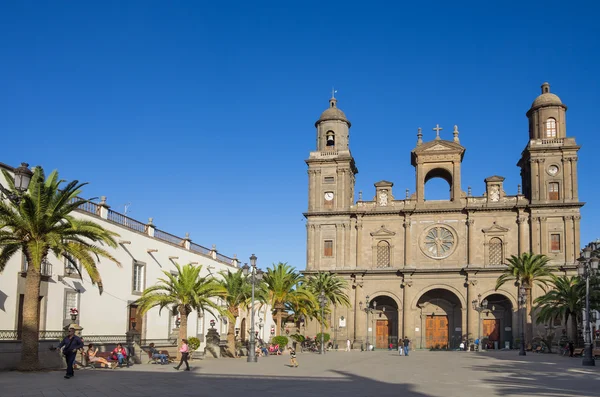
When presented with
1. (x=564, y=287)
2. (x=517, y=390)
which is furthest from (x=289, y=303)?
(x=517, y=390)

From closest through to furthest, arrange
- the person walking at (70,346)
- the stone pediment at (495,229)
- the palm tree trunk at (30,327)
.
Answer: the person walking at (70,346)
the palm tree trunk at (30,327)
the stone pediment at (495,229)

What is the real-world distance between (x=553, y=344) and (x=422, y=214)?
16.4m

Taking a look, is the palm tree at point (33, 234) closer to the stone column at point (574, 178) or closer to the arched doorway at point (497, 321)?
the arched doorway at point (497, 321)

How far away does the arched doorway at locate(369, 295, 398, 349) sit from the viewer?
6525 centimetres

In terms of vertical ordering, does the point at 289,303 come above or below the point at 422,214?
below

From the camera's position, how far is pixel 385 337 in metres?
65.5

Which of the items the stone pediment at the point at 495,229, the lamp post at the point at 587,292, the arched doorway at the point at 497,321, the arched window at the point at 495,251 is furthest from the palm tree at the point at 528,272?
the lamp post at the point at 587,292

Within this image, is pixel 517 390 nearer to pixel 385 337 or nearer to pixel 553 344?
pixel 553 344

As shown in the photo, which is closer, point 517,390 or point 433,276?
point 517,390

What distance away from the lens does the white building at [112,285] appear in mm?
29656

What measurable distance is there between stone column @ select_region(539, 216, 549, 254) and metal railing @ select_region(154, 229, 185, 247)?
104 feet

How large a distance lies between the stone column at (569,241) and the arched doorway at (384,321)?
16207 millimetres

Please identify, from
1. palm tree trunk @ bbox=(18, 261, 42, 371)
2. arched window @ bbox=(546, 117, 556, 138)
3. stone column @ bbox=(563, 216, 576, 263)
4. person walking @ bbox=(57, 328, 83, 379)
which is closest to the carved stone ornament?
stone column @ bbox=(563, 216, 576, 263)

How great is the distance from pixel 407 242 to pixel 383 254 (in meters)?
Answer: 2.70
